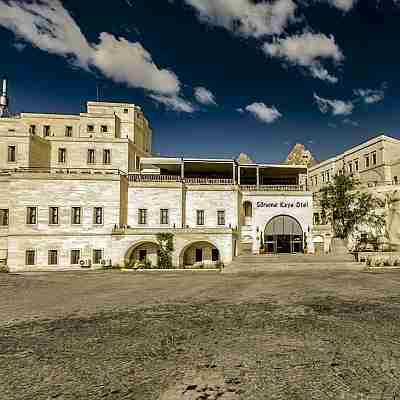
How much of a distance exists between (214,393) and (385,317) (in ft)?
29.7

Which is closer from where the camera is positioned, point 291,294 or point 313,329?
point 313,329

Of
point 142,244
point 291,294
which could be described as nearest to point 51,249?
point 142,244

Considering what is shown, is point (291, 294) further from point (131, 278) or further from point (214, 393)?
point (131, 278)

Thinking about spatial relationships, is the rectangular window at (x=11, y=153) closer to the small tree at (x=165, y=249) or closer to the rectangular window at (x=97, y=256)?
the rectangular window at (x=97, y=256)

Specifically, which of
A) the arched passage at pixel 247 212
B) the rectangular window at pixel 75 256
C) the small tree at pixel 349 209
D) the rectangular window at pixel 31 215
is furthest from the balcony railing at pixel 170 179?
the small tree at pixel 349 209

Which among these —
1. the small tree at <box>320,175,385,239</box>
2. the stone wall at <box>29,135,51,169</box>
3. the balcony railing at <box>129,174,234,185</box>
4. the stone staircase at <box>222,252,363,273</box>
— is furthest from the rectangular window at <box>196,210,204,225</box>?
the stone wall at <box>29,135,51,169</box>

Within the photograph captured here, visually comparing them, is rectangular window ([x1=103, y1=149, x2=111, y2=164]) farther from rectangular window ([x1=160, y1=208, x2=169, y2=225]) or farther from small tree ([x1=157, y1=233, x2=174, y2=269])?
small tree ([x1=157, y1=233, x2=174, y2=269])

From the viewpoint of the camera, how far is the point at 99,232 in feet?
95.8

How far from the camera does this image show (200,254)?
3288 centimetres

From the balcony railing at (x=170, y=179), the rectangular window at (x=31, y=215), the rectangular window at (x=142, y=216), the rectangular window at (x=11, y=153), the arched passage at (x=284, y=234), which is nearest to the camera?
the rectangular window at (x=31, y=215)

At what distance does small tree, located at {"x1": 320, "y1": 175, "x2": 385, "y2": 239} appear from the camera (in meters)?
38.2

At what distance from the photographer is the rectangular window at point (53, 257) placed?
28.1 m

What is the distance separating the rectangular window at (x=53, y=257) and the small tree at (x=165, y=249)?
10.2m

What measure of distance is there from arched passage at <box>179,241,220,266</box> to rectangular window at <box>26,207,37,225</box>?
16014mm
